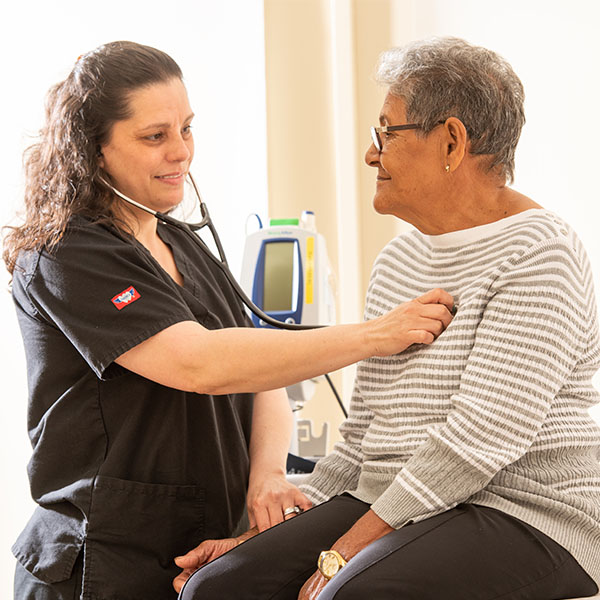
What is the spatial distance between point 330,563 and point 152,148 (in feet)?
2.65

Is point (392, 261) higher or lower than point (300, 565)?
higher

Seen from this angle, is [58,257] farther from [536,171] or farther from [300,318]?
[536,171]

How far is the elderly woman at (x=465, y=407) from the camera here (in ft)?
3.83

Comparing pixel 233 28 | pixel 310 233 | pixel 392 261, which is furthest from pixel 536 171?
pixel 233 28

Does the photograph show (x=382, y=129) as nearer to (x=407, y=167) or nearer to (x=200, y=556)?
(x=407, y=167)

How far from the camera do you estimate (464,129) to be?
1361mm

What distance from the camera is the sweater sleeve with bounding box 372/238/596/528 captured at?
1.20m

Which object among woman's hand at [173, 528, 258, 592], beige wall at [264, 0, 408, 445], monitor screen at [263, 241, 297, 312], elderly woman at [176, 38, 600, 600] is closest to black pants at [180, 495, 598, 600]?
elderly woman at [176, 38, 600, 600]

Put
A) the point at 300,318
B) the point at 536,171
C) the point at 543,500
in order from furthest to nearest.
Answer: the point at 536,171, the point at 300,318, the point at 543,500

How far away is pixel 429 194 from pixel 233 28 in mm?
1925

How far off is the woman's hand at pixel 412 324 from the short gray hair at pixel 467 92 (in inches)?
10.2

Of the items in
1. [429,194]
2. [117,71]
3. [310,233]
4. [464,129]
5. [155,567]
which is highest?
[117,71]

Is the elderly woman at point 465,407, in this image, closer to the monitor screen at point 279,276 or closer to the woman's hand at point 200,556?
the woman's hand at point 200,556

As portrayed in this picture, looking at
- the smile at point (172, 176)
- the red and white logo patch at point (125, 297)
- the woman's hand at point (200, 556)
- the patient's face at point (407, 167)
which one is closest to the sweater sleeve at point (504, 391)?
the patient's face at point (407, 167)
